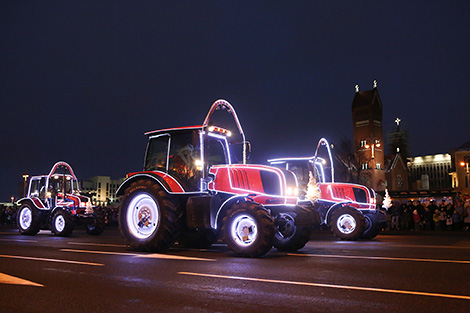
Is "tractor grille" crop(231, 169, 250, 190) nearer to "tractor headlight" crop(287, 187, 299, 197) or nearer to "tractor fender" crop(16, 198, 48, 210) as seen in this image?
"tractor headlight" crop(287, 187, 299, 197)

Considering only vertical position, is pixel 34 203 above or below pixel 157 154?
below

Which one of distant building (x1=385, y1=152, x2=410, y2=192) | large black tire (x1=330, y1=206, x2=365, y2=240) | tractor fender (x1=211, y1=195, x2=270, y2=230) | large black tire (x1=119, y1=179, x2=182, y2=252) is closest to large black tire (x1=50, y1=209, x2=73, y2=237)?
large black tire (x1=119, y1=179, x2=182, y2=252)

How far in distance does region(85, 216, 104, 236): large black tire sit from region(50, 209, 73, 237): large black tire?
101 centimetres

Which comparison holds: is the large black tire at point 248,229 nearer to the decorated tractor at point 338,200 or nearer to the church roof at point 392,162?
the decorated tractor at point 338,200

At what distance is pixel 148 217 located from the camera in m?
11.0

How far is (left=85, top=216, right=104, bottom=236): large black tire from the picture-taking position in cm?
1922

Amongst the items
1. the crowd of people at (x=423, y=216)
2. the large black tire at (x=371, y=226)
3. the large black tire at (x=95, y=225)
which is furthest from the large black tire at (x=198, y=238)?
the crowd of people at (x=423, y=216)

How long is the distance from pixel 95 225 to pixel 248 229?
39.4 ft

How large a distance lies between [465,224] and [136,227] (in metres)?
17.8

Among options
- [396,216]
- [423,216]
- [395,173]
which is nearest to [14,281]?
[396,216]

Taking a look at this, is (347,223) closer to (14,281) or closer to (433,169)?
(14,281)

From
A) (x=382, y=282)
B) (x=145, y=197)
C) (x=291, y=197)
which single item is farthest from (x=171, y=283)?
(x=145, y=197)

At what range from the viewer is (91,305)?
4965 millimetres

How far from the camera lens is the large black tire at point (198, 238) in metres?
11.2
